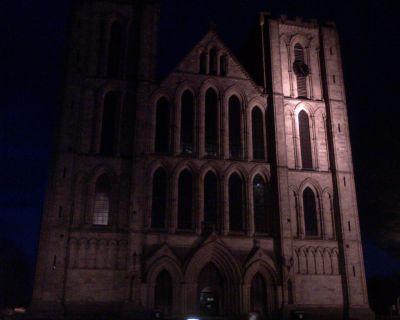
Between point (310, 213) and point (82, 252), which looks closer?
point (82, 252)

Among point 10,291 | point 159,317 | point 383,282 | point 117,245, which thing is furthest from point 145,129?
point 10,291

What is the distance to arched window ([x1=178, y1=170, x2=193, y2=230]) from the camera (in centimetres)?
3178

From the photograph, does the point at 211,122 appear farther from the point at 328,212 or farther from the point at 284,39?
the point at 328,212

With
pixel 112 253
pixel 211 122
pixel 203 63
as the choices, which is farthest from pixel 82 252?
pixel 203 63

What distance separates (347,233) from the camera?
110 feet

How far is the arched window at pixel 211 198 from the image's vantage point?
106 feet

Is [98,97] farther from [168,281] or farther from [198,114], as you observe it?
[168,281]

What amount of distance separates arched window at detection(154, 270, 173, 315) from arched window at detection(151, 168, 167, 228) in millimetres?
3215

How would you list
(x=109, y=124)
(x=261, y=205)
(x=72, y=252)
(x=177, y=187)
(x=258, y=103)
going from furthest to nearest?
(x=258, y=103), (x=261, y=205), (x=109, y=124), (x=177, y=187), (x=72, y=252)

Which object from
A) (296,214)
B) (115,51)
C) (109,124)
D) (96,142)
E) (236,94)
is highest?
(115,51)

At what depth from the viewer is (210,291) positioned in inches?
1228

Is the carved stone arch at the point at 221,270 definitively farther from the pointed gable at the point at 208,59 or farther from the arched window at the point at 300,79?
the arched window at the point at 300,79

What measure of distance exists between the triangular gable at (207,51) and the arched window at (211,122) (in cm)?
201

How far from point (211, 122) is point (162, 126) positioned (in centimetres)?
361
